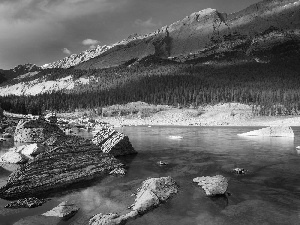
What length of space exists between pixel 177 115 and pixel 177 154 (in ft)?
443

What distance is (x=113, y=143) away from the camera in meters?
45.5

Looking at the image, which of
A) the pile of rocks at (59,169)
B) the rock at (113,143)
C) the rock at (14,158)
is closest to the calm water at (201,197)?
the pile of rocks at (59,169)

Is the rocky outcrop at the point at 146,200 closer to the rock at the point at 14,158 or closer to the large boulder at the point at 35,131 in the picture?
the rock at the point at 14,158

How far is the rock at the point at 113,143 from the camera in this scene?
4516 cm

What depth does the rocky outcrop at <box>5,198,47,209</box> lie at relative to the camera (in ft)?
75.4

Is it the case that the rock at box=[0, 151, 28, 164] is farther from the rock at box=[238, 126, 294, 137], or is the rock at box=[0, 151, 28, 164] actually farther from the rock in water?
the rock at box=[238, 126, 294, 137]

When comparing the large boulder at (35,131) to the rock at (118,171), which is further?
the large boulder at (35,131)

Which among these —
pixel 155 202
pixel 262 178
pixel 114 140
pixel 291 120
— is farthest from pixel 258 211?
pixel 291 120

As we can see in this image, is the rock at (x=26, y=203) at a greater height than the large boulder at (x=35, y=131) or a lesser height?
lesser

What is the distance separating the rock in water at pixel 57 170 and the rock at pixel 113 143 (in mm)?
6979

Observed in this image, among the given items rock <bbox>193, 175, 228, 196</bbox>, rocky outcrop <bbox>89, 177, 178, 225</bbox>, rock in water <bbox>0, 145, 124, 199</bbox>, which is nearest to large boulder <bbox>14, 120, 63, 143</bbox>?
rock in water <bbox>0, 145, 124, 199</bbox>

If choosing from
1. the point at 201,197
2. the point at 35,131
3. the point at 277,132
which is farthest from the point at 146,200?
the point at 277,132

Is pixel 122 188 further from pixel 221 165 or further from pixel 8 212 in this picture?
pixel 221 165

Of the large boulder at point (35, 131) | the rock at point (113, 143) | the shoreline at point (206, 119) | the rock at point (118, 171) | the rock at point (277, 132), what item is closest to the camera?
the rock at point (118, 171)
